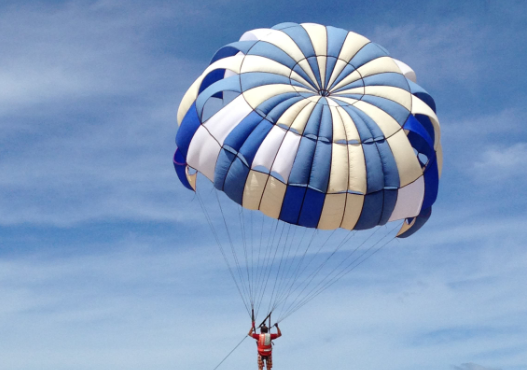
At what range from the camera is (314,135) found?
25.3 meters

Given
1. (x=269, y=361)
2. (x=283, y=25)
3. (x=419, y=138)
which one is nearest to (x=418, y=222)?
(x=419, y=138)

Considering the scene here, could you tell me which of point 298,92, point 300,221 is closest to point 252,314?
point 300,221

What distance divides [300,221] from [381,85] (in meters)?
5.23

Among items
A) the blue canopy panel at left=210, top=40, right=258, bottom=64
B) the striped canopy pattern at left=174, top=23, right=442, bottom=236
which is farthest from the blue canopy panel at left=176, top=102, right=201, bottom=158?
the blue canopy panel at left=210, top=40, right=258, bottom=64

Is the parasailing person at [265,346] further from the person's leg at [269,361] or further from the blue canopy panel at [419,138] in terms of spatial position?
the blue canopy panel at [419,138]

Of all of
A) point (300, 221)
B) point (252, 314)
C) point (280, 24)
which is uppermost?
point (280, 24)

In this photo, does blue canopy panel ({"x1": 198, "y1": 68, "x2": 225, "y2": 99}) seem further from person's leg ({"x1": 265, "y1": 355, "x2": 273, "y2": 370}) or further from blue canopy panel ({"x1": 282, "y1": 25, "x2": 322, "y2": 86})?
person's leg ({"x1": 265, "y1": 355, "x2": 273, "y2": 370})

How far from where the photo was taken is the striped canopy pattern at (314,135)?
82.7 ft

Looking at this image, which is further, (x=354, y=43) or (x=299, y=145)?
(x=354, y=43)

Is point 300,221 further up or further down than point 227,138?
further down

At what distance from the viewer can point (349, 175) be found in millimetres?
25281

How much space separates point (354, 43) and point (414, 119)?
11.2 ft

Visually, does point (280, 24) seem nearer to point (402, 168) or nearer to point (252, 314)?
point (402, 168)

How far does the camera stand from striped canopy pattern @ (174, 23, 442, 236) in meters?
25.2
